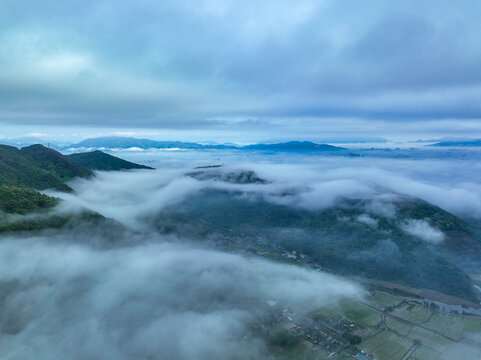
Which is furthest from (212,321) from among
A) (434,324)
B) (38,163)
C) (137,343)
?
(38,163)

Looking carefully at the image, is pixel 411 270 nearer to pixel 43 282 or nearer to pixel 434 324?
pixel 434 324

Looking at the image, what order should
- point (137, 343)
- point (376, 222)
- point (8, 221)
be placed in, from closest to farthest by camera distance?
point (137, 343) < point (8, 221) < point (376, 222)

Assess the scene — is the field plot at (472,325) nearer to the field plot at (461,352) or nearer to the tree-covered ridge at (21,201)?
the field plot at (461,352)

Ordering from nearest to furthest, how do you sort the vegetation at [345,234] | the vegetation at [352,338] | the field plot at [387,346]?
the field plot at [387,346], the vegetation at [352,338], the vegetation at [345,234]

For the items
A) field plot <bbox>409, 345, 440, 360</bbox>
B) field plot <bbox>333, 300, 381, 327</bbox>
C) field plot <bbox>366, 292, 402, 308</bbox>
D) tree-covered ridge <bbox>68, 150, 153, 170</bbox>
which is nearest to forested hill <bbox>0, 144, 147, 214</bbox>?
tree-covered ridge <bbox>68, 150, 153, 170</bbox>

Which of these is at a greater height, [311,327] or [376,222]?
[376,222]

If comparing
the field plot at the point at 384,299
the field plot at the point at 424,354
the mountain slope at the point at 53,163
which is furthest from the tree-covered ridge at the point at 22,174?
the field plot at the point at 424,354

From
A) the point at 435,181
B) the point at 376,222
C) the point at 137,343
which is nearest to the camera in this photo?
the point at 137,343

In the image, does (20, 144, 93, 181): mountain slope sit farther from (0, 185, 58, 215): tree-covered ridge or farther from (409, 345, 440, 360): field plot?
(409, 345, 440, 360): field plot
